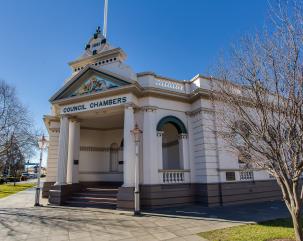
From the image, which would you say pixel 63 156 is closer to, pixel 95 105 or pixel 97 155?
pixel 95 105

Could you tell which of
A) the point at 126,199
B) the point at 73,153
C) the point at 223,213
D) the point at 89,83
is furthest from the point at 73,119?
the point at 223,213

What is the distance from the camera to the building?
12930mm

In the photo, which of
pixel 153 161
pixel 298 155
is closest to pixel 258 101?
pixel 298 155

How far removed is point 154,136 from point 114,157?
6.30 m

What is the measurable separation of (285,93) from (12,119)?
2903 cm

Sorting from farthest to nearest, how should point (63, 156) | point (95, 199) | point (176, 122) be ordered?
point (176, 122)
point (63, 156)
point (95, 199)

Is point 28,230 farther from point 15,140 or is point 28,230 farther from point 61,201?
point 15,140

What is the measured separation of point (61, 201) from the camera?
44.0ft

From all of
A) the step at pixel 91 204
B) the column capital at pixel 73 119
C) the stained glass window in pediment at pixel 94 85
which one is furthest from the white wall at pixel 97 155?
the stained glass window in pediment at pixel 94 85

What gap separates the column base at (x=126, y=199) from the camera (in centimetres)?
1166

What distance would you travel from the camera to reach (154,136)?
13547 millimetres

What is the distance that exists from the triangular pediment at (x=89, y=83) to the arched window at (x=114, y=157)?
5.64m

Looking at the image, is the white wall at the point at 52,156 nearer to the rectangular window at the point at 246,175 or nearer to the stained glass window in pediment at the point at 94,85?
the stained glass window in pediment at the point at 94,85

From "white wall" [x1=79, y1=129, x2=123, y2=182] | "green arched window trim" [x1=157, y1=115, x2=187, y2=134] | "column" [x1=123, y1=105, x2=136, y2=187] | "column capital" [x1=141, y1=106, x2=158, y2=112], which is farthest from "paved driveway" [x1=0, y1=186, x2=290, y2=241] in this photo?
"white wall" [x1=79, y1=129, x2=123, y2=182]
